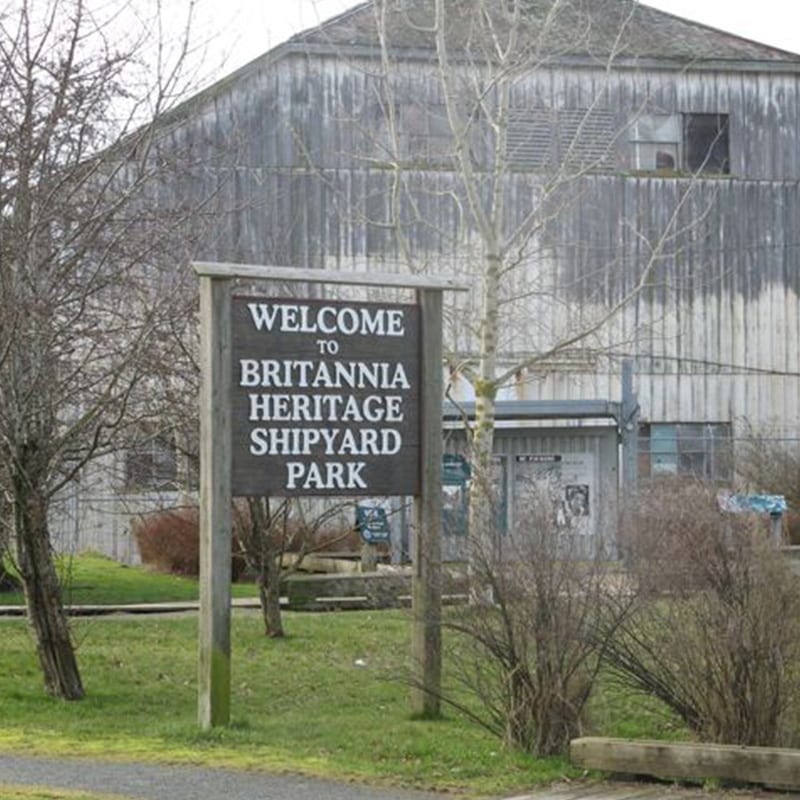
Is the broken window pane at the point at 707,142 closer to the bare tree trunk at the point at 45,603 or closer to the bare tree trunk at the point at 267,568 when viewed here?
the bare tree trunk at the point at 267,568

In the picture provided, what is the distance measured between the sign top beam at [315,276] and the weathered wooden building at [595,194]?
15.0 meters

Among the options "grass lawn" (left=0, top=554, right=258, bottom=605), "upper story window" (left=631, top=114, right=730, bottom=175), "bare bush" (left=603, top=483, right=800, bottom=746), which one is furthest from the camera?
"upper story window" (left=631, top=114, right=730, bottom=175)

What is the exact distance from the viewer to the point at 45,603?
1709cm

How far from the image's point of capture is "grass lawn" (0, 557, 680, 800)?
43.0 feet

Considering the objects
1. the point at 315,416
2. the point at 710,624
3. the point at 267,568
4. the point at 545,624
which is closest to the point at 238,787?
the point at 545,624

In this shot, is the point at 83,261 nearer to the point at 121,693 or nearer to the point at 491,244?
the point at 121,693

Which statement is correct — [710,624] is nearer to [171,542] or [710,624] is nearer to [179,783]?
[179,783]

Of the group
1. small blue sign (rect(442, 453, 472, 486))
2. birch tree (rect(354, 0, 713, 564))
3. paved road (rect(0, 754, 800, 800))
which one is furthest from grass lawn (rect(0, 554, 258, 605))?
paved road (rect(0, 754, 800, 800))

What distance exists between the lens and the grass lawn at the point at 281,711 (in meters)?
13.1

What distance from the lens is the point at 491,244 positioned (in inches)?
971

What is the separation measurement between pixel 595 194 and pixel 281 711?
2360 centimetres

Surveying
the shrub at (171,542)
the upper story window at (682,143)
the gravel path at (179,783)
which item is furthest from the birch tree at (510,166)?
the gravel path at (179,783)

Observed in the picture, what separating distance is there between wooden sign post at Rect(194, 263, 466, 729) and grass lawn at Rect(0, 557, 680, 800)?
2.42ft

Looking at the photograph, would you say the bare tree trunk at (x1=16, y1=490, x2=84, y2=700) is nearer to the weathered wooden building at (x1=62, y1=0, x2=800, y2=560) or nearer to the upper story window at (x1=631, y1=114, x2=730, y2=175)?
the weathered wooden building at (x1=62, y1=0, x2=800, y2=560)
